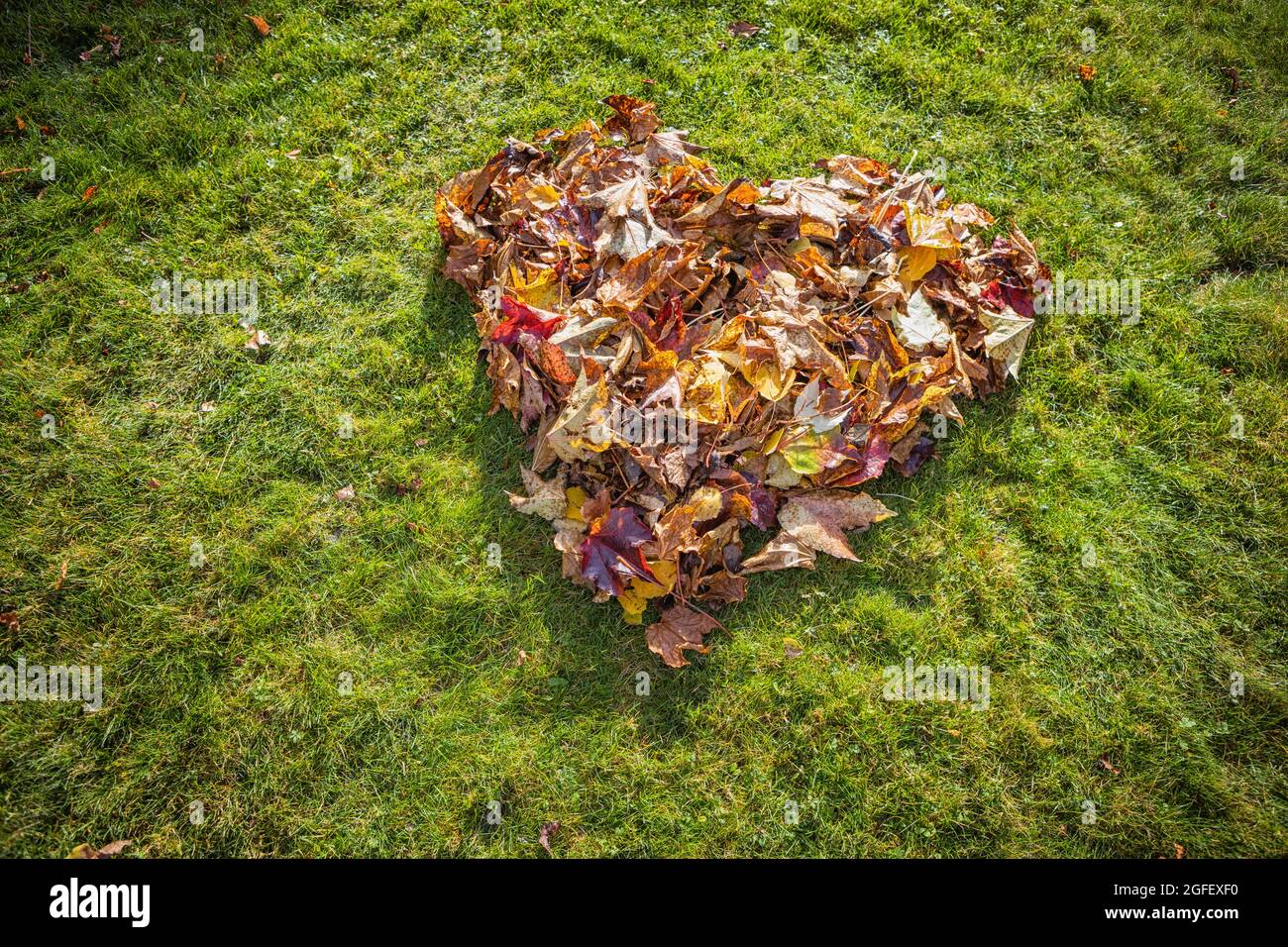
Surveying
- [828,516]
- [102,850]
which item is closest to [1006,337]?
[828,516]

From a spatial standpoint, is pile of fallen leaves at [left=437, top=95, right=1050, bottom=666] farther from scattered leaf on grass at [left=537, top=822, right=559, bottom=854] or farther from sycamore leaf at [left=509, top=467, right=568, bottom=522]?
scattered leaf on grass at [left=537, top=822, right=559, bottom=854]

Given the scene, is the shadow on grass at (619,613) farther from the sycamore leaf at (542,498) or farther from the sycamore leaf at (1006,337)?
the sycamore leaf at (1006,337)

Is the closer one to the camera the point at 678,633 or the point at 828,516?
the point at 678,633

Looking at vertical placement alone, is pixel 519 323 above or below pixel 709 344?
below

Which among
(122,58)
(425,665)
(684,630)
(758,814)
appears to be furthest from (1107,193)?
(122,58)

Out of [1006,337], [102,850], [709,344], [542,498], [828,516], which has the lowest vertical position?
[102,850]

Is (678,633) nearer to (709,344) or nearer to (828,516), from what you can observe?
(828,516)
